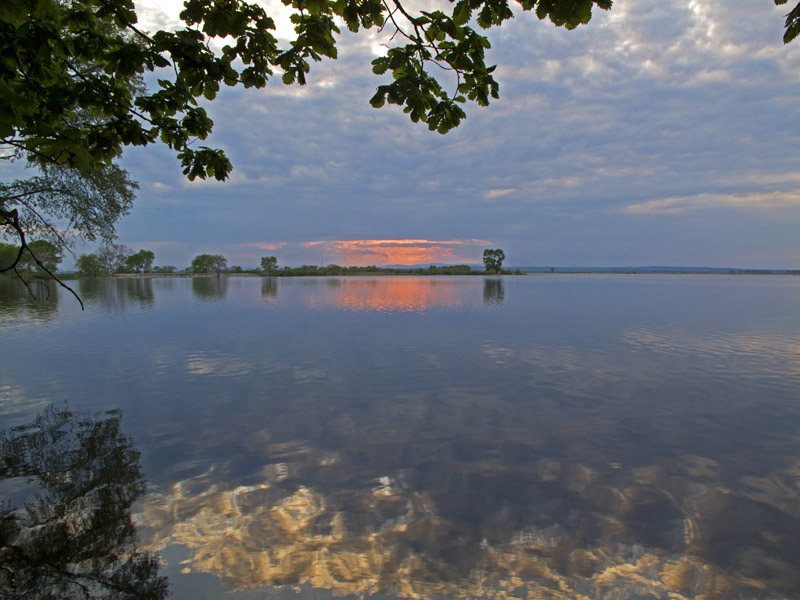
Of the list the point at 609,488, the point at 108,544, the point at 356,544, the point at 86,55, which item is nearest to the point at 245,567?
the point at 356,544

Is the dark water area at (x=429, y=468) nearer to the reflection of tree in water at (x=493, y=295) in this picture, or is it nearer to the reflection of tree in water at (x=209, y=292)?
the reflection of tree in water at (x=493, y=295)

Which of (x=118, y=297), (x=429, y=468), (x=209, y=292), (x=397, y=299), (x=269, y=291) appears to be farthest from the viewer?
(x=269, y=291)

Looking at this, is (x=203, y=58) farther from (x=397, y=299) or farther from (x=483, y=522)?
(x=397, y=299)

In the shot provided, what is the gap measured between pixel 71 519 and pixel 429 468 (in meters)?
6.22

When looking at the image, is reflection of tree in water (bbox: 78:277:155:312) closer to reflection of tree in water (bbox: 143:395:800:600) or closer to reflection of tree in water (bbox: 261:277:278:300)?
reflection of tree in water (bbox: 261:277:278:300)

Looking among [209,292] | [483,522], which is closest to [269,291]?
[209,292]

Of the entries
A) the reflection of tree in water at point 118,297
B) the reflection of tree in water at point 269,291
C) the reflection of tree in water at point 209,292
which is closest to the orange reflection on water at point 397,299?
the reflection of tree in water at point 269,291

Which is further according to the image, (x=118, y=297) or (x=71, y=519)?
(x=118, y=297)

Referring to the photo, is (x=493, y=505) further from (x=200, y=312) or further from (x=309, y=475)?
(x=200, y=312)

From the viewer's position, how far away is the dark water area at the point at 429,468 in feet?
17.6

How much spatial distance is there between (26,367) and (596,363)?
24.9 m

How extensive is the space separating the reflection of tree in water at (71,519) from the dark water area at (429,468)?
6 cm

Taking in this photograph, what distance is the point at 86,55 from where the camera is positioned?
645 centimetres

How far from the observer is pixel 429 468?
813 centimetres
